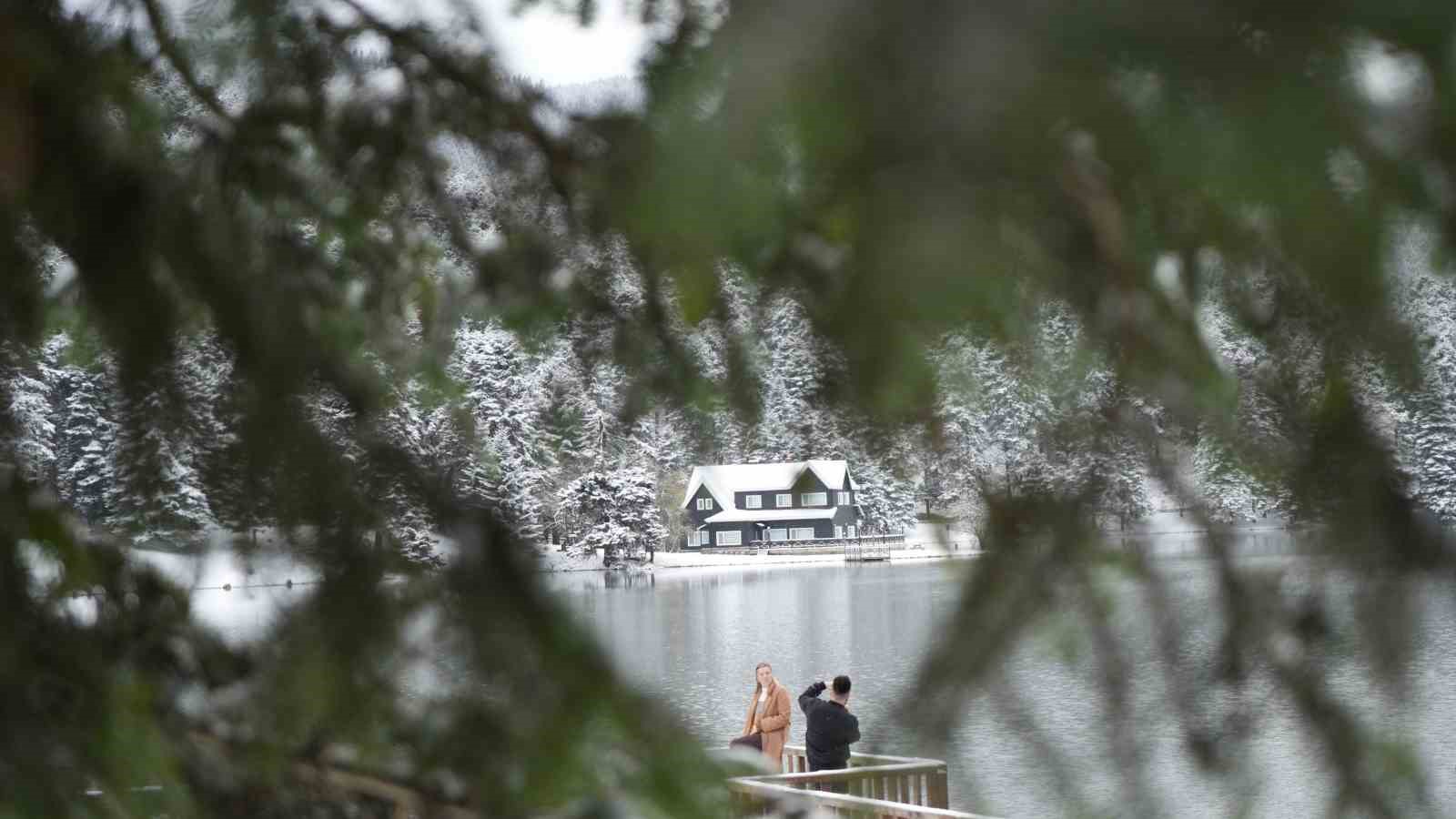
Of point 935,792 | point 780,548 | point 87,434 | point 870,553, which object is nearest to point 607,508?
point 87,434

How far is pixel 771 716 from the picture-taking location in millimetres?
9102

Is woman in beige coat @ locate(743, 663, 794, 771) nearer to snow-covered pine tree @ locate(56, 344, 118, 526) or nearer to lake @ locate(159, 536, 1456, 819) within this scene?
snow-covered pine tree @ locate(56, 344, 118, 526)

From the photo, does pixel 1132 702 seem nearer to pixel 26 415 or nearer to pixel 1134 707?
pixel 1134 707

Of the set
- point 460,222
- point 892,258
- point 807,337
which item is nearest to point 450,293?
point 460,222

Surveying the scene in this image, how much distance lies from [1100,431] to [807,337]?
0.61 ft

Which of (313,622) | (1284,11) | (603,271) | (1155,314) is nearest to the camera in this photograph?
(1284,11)

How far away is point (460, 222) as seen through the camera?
2.30 meters

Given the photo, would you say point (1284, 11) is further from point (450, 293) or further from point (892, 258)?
point (450, 293)

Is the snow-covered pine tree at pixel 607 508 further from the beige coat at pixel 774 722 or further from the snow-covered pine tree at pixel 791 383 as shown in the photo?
the beige coat at pixel 774 722

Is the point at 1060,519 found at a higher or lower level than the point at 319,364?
lower

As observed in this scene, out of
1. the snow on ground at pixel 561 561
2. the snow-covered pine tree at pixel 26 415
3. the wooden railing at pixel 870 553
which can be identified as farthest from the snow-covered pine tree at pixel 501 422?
the snow-covered pine tree at pixel 26 415

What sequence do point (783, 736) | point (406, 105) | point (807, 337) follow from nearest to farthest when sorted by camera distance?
point (807, 337) → point (406, 105) → point (783, 736)

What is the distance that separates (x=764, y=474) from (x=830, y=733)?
687 centimetres

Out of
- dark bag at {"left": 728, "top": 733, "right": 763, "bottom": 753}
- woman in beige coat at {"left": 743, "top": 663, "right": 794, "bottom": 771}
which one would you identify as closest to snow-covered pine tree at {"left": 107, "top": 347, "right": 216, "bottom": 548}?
woman in beige coat at {"left": 743, "top": 663, "right": 794, "bottom": 771}
